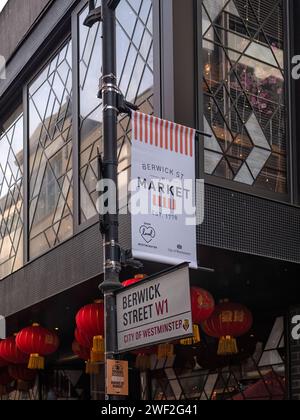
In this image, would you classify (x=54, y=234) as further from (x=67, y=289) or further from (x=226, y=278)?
(x=226, y=278)

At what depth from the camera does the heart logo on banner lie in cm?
909

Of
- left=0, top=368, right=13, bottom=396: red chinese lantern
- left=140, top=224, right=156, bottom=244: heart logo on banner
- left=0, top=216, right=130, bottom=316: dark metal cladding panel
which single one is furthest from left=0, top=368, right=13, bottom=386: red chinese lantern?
left=140, top=224, right=156, bottom=244: heart logo on banner

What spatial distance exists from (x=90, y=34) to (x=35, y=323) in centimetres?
607

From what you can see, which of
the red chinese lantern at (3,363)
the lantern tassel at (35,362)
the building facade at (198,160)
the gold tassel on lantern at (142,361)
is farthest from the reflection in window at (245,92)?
the red chinese lantern at (3,363)

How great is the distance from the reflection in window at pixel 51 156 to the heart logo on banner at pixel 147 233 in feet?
19.5

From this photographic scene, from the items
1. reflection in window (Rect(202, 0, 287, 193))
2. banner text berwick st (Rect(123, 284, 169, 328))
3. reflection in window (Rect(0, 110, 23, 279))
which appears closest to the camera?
banner text berwick st (Rect(123, 284, 169, 328))

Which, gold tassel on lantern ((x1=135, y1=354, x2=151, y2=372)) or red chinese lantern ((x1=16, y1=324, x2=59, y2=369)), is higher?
red chinese lantern ((x1=16, y1=324, x2=59, y2=369))

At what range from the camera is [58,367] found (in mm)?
21938

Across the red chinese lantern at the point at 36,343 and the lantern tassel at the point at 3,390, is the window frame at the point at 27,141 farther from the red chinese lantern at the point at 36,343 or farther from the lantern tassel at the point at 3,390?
the lantern tassel at the point at 3,390

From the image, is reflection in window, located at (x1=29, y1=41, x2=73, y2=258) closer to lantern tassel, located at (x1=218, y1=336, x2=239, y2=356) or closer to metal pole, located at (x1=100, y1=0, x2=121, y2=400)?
lantern tassel, located at (x1=218, y1=336, x2=239, y2=356)

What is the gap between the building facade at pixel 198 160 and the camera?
39.6 ft

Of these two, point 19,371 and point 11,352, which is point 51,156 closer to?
point 11,352

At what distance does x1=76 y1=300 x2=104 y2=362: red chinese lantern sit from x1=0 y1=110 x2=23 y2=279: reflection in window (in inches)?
177

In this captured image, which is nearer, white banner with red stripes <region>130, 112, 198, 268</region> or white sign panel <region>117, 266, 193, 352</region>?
white sign panel <region>117, 266, 193, 352</region>
